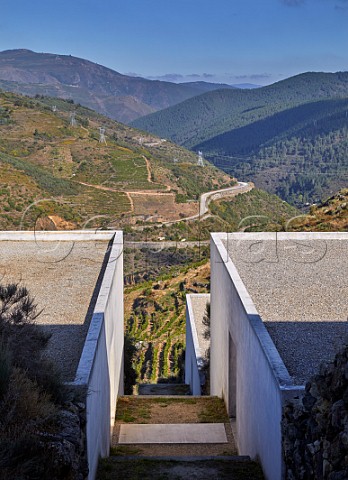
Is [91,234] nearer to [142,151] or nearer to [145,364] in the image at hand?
[145,364]

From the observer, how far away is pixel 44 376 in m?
5.37

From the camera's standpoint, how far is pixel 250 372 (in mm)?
7383

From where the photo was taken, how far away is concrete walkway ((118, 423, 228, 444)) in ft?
28.8

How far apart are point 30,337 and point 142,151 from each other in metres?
60.3

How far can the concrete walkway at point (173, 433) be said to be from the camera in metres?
8.77

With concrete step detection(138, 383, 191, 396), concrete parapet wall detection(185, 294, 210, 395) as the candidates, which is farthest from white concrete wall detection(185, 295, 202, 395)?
concrete step detection(138, 383, 191, 396)

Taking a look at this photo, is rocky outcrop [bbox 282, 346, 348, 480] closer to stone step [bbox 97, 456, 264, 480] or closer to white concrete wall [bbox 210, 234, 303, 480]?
white concrete wall [bbox 210, 234, 303, 480]

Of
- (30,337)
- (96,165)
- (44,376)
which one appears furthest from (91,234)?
(96,165)

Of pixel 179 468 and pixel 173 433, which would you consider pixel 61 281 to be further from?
pixel 179 468

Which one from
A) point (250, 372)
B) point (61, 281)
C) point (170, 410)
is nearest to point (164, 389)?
point (170, 410)

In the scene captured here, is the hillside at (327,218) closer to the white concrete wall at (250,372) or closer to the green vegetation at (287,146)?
the white concrete wall at (250,372)

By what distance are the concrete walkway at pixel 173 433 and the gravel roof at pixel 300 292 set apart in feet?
6.68

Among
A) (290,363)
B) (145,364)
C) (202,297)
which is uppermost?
(290,363)

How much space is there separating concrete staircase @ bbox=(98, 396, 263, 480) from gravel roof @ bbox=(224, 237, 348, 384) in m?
1.34
